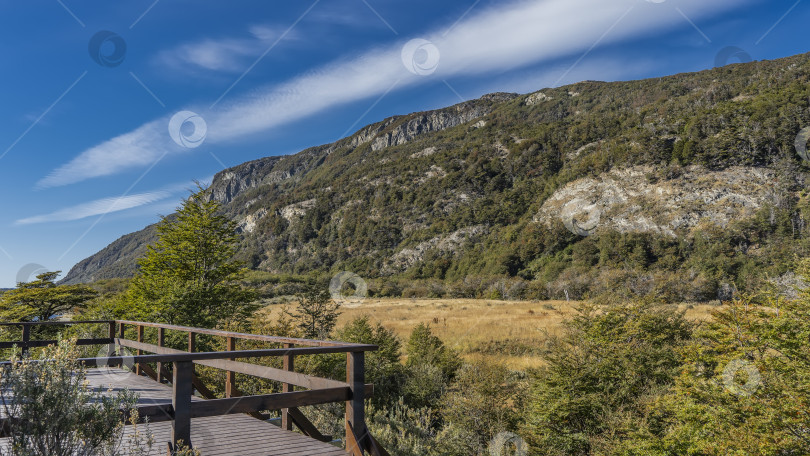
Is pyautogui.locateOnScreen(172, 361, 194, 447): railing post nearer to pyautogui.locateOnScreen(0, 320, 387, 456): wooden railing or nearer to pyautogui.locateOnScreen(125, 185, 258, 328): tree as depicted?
pyautogui.locateOnScreen(0, 320, 387, 456): wooden railing

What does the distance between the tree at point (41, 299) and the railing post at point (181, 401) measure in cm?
2762

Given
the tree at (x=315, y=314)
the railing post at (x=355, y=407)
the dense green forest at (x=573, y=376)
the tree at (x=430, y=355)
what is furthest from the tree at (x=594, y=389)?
the tree at (x=315, y=314)

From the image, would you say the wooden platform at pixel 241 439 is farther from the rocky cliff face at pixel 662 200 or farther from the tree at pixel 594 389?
the rocky cliff face at pixel 662 200

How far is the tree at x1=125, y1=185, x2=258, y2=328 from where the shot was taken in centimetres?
2039

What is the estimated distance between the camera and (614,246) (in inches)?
2633

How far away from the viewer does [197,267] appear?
22.4 m

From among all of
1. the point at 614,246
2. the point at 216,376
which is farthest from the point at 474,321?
the point at 614,246

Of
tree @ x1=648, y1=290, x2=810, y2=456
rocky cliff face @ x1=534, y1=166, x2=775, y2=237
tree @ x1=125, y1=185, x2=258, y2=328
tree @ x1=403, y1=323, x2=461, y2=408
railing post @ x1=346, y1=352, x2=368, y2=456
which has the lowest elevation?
tree @ x1=403, y1=323, x2=461, y2=408

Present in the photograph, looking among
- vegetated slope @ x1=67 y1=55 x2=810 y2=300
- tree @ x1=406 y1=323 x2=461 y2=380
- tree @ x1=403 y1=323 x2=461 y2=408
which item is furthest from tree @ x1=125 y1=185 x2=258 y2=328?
vegetated slope @ x1=67 y1=55 x2=810 y2=300

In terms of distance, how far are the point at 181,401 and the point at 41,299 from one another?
3038 cm

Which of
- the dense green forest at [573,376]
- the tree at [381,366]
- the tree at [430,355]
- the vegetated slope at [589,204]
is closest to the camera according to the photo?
the dense green forest at [573,376]

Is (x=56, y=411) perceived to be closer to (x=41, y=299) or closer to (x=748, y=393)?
(x=748, y=393)

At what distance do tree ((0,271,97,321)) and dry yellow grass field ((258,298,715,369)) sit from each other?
11.9m

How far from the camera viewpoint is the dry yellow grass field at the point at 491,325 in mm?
25969
